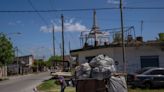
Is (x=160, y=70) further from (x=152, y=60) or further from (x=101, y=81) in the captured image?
(x=101, y=81)

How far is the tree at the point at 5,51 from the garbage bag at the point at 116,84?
147ft

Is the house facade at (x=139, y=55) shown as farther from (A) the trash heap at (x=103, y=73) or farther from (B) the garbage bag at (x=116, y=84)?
(B) the garbage bag at (x=116, y=84)

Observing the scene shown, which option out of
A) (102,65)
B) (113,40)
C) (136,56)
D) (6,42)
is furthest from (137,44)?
(6,42)

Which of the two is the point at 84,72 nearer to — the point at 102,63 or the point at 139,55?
the point at 102,63

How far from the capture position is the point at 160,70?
86.5 feet

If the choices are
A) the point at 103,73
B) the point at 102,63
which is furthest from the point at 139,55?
the point at 103,73

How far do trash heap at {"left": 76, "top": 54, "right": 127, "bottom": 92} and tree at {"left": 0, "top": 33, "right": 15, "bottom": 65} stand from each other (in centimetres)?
4402

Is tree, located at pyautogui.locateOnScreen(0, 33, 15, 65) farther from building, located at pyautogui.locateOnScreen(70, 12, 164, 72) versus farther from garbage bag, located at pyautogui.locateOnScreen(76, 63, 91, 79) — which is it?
garbage bag, located at pyautogui.locateOnScreen(76, 63, 91, 79)

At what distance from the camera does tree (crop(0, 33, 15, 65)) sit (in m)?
59.2

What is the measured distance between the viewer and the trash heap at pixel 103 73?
16.0 m

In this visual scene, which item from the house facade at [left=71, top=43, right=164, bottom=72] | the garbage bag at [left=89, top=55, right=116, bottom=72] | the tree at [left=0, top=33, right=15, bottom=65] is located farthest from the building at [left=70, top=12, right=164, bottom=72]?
the tree at [left=0, top=33, right=15, bottom=65]

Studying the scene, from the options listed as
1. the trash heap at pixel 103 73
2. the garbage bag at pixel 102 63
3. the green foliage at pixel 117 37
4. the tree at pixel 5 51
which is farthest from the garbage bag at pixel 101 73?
the tree at pixel 5 51

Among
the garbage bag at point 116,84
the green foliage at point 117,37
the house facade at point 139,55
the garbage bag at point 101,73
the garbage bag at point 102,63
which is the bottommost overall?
the garbage bag at point 116,84

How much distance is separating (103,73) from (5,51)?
45.6m
